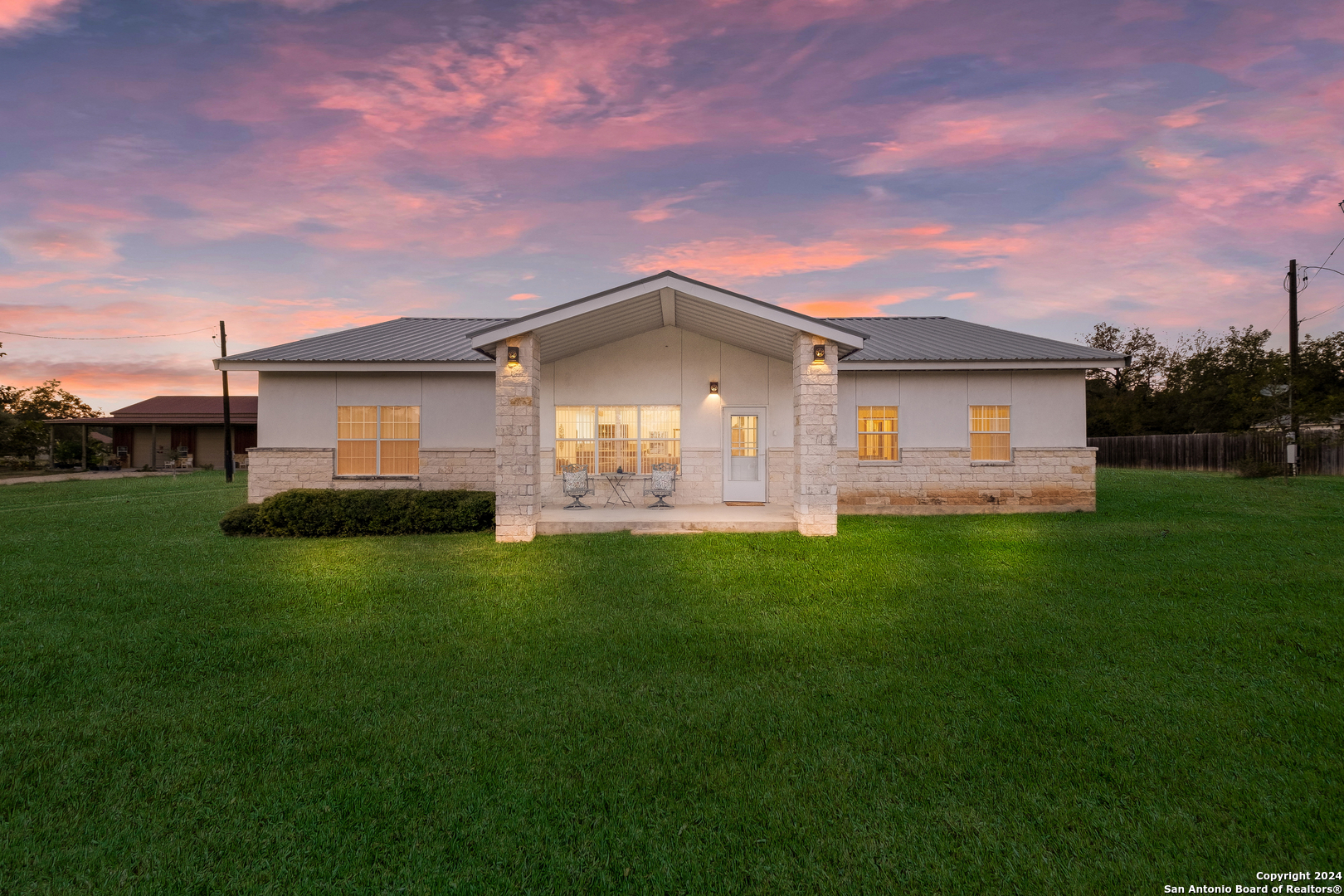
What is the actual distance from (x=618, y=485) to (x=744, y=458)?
116 inches

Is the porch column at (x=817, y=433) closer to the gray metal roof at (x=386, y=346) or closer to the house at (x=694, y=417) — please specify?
the house at (x=694, y=417)

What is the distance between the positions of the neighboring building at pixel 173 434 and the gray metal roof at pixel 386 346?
20.9 m

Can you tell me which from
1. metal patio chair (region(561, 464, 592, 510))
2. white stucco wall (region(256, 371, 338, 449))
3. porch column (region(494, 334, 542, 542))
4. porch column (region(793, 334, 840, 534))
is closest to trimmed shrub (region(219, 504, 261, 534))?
white stucco wall (region(256, 371, 338, 449))

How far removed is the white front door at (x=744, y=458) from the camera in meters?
14.1

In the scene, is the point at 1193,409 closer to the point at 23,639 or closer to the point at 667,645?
the point at 667,645

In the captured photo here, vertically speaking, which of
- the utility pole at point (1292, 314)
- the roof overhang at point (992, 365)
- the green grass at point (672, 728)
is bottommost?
the green grass at point (672, 728)

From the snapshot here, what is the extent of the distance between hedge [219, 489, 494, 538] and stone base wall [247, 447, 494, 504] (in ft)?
5.06

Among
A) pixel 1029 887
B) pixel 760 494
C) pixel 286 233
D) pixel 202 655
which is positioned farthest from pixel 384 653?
pixel 286 233

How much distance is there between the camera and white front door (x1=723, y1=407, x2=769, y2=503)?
14.1 metres

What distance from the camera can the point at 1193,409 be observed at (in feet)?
119

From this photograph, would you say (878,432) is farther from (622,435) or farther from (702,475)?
(622,435)

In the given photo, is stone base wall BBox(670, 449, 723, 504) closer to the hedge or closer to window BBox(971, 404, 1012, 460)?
the hedge

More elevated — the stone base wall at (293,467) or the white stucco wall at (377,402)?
the white stucco wall at (377,402)

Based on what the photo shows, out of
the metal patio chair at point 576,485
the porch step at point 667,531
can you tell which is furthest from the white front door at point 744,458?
the metal patio chair at point 576,485
